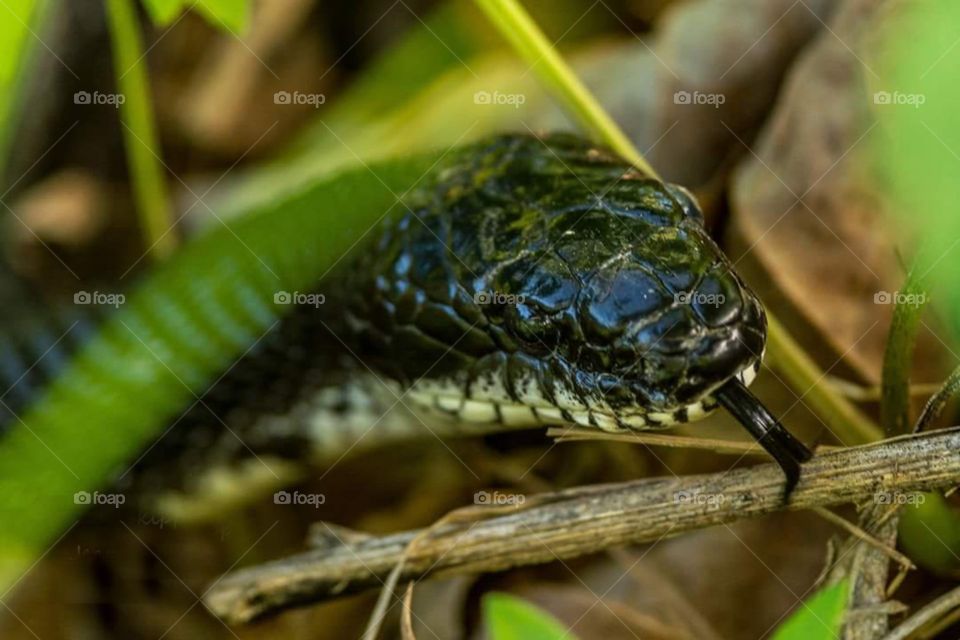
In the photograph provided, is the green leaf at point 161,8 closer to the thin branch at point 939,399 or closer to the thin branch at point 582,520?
the thin branch at point 582,520

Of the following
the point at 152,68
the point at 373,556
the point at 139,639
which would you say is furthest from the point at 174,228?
the point at 373,556

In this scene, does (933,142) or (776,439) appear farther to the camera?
(776,439)

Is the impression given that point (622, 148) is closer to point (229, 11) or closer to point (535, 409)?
point (535, 409)

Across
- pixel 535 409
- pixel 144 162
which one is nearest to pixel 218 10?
pixel 535 409

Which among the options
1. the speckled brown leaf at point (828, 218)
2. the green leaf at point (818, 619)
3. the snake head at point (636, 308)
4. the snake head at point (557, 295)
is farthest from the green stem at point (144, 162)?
the green leaf at point (818, 619)

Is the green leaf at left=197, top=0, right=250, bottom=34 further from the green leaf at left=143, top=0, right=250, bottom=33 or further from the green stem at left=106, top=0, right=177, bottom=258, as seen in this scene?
the green stem at left=106, top=0, right=177, bottom=258

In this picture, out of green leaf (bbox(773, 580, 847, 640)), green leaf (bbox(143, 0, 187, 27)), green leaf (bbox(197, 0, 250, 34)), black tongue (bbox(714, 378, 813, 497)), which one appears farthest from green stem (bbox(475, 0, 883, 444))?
green leaf (bbox(773, 580, 847, 640))
